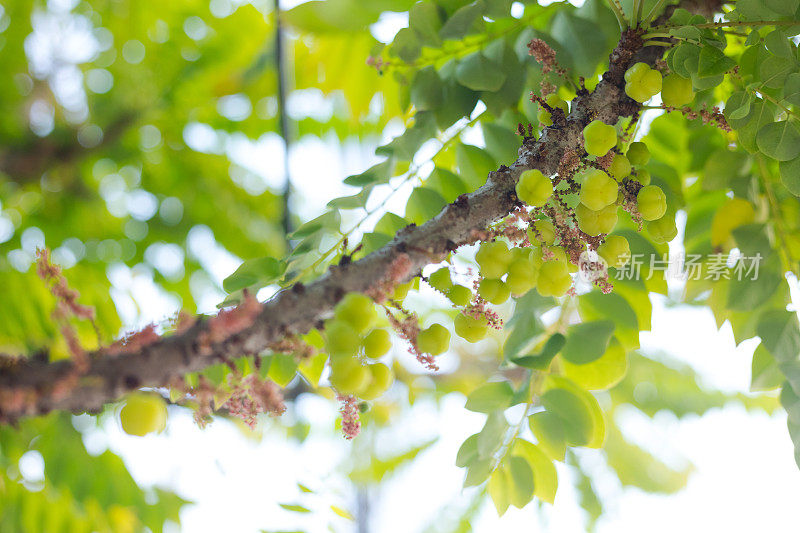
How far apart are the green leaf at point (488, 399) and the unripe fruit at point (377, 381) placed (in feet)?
1.33

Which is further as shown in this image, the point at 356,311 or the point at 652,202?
the point at 652,202

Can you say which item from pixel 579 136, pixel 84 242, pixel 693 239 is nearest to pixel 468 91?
pixel 579 136

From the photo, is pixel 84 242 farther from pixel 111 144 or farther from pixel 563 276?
pixel 563 276

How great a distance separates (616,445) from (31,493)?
3.23m

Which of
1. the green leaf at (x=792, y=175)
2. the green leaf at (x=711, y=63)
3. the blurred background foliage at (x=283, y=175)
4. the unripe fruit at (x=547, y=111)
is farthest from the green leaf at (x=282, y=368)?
the green leaf at (x=792, y=175)

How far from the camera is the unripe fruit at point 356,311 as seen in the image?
640mm

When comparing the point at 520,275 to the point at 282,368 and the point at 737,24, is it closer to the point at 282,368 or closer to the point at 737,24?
the point at 282,368

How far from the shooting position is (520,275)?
0.83m

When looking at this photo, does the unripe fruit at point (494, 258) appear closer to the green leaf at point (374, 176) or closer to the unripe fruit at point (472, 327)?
the unripe fruit at point (472, 327)

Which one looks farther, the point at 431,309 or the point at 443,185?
the point at 431,309

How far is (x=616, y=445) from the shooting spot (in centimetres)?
364

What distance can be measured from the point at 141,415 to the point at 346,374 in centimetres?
26

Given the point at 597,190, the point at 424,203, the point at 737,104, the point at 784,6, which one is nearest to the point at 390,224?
the point at 424,203

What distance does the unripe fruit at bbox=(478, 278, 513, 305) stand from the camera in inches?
33.4
